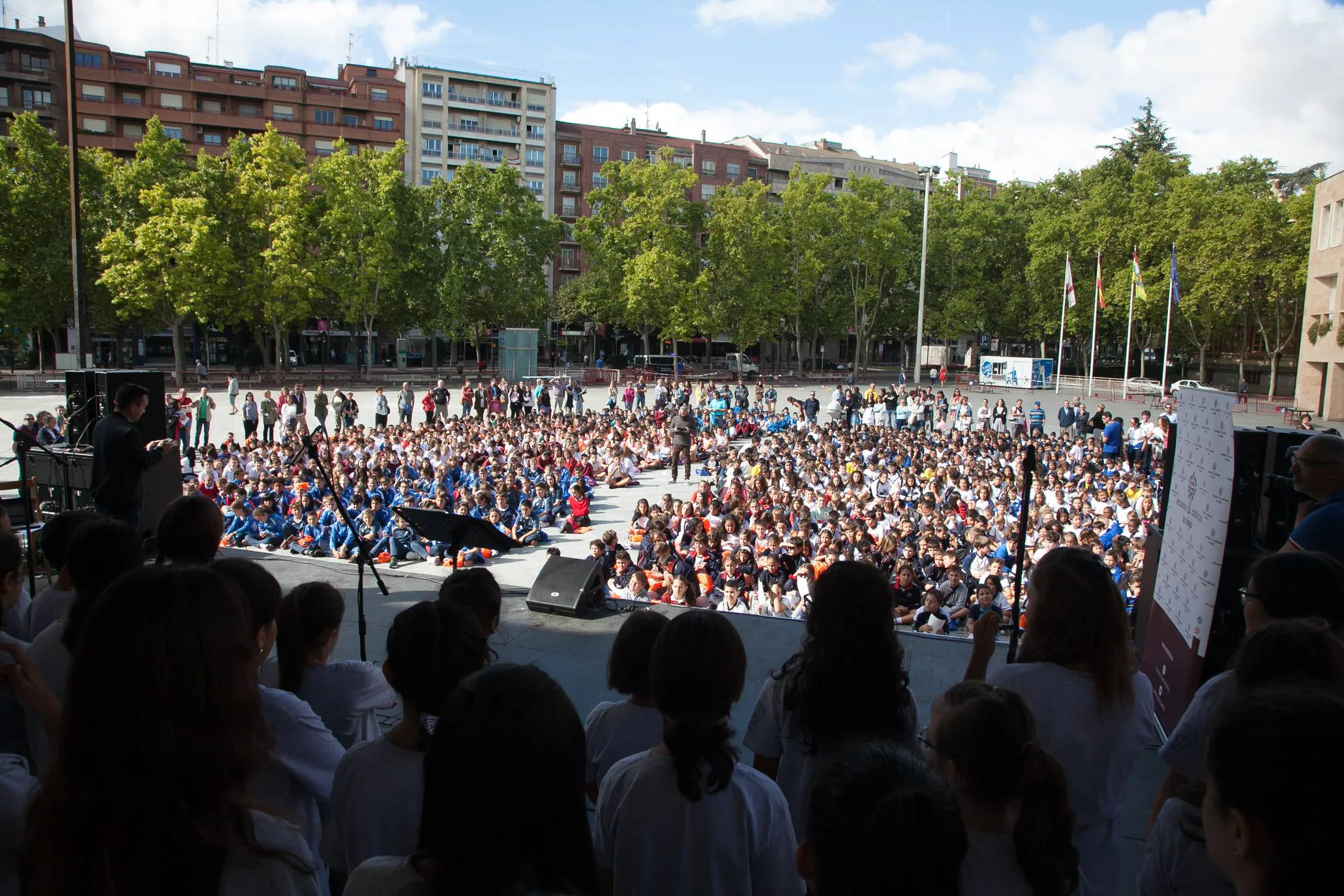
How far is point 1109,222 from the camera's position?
45.6 metres

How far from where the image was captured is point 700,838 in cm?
178

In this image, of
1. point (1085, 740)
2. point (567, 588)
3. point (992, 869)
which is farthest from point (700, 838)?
point (567, 588)

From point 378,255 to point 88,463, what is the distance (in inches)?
1375

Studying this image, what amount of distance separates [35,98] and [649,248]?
3616 centimetres

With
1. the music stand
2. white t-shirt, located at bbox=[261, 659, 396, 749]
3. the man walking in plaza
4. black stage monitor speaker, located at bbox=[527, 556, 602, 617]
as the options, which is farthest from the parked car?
white t-shirt, located at bbox=[261, 659, 396, 749]

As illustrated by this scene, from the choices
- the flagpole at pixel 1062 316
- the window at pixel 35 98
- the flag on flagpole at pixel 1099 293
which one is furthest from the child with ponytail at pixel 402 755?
the window at pixel 35 98

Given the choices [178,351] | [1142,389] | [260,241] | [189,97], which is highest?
[189,97]

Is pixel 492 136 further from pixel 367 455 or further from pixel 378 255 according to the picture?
pixel 367 455

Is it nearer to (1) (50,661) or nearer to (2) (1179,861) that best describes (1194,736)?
(2) (1179,861)

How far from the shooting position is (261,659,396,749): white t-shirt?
2.60m

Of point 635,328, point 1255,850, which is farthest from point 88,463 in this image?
point 635,328

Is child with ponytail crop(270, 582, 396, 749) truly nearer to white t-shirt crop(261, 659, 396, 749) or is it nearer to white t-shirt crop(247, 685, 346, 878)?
white t-shirt crop(261, 659, 396, 749)

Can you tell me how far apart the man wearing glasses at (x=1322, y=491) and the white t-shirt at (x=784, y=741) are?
1953 millimetres

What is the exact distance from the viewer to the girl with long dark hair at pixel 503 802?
1.28 metres
